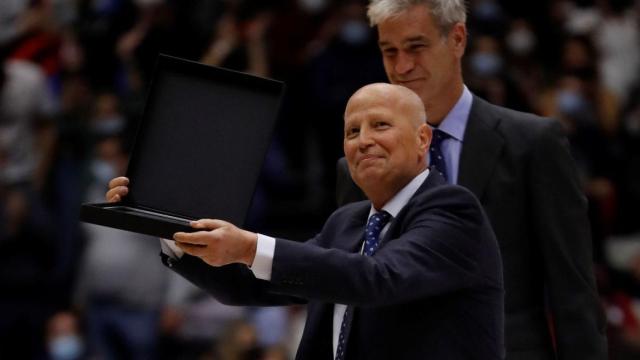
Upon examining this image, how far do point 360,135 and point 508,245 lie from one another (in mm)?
746

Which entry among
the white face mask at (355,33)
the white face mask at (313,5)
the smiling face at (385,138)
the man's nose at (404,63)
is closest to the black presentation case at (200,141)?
the smiling face at (385,138)

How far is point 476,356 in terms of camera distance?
2891mm

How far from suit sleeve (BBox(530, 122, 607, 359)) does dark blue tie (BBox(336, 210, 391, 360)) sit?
2.10ft

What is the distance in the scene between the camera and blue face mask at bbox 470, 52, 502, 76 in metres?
9.62

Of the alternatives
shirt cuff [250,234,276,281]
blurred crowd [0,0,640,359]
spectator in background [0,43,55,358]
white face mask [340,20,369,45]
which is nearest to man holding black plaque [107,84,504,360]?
shirt cuff [250,234,276,281]

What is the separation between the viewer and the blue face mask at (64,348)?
8.07 metres

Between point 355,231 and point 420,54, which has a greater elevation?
point 420,54

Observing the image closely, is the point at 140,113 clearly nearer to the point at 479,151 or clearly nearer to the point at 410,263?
the point at 479,151

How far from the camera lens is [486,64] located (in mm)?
9836

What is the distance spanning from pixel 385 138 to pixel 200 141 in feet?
1.57

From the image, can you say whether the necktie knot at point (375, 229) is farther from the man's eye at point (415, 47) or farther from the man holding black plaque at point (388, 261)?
the man's eye at point (415, 47)

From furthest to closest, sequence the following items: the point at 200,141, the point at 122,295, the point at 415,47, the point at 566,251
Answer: the point at 122,295 < the point at 415,47 < the point at 566,251 < the point at 200,141

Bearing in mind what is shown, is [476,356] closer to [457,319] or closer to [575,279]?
[457,319]

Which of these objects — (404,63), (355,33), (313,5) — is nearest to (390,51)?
(404,63)
